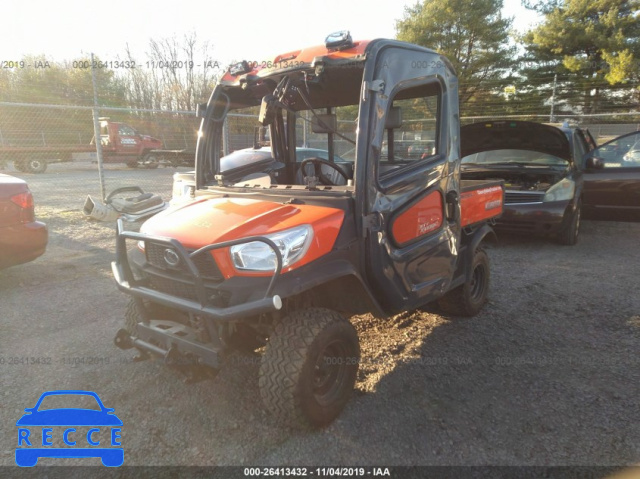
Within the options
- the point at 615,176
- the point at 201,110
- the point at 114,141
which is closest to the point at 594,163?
the point at 615,176

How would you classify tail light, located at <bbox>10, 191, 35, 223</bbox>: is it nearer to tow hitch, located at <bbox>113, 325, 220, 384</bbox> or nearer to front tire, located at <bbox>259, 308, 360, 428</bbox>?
tow hitch, located at <bbox>113, 325, 220, 384</bbox>

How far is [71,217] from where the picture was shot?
8.95 meters

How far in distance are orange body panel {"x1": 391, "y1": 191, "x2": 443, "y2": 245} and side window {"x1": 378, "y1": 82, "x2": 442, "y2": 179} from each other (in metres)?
0.28

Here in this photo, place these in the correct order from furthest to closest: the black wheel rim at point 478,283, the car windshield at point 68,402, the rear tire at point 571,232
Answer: the rear tire at point 571,232 → the black wheel rim at point 478,283 → the car windshield at point 68,402

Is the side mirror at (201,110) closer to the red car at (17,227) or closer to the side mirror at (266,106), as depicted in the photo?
the side mirror at (266,106)

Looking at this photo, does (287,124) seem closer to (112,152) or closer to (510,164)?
(510,164)

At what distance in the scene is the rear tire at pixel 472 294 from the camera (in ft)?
12.5

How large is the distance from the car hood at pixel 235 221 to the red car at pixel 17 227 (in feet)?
8.64

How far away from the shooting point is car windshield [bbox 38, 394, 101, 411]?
2691 millimetres

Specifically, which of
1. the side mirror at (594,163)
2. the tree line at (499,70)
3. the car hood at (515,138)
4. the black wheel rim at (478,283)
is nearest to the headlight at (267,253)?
the black wheel rim at (478,283)

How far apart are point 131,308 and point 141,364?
0.49 m

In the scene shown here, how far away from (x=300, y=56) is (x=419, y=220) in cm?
138

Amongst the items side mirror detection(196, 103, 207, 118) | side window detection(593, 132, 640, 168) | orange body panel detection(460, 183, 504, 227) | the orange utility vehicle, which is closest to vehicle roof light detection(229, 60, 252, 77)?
the orange utility vehicle

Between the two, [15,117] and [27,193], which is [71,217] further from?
[15,117]
